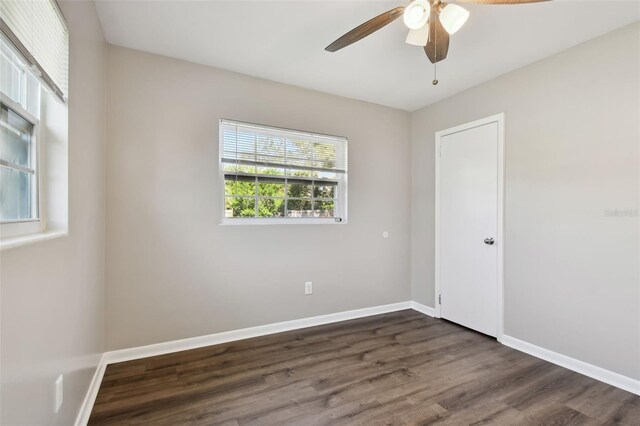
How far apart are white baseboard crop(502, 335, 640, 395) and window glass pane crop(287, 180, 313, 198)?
7.88 feet

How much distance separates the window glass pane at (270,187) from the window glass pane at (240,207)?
134 millimetres

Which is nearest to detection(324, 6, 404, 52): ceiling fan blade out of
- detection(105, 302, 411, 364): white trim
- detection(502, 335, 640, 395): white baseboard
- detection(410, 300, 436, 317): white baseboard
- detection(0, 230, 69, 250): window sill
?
detection(0, 230, 69, 250): window sill

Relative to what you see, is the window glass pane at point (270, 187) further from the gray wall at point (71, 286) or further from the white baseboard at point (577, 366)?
the white baseboard at point (577, 366)

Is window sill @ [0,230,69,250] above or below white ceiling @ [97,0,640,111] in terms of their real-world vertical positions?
below

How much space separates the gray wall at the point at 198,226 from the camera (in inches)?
96.9

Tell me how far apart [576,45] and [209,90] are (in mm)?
3105

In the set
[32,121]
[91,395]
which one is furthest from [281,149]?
[91,395]

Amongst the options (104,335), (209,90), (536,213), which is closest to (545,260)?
(536,213)

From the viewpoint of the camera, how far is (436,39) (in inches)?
73.5

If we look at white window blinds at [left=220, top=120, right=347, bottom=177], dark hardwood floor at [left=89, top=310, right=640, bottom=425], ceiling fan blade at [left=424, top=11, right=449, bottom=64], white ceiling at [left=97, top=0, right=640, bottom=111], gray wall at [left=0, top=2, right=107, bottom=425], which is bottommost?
dark hardwood floor at [left=89, top=310, right=640, bottom=425]

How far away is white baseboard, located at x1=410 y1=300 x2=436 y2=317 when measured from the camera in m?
3.59

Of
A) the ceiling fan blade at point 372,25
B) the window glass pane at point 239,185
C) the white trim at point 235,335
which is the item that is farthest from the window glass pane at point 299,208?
the ceiling fan blade at point 372,25

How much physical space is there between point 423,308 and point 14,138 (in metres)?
3.88

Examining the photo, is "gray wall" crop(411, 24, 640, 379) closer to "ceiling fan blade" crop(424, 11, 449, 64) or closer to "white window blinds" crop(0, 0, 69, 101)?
"ceiling fan blade" crop(424, 11, 449, 64)
